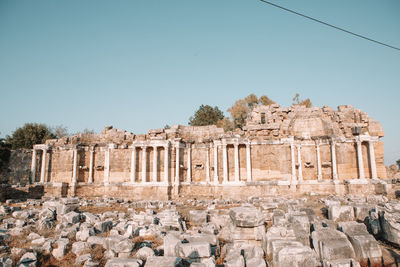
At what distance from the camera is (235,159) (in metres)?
22.4

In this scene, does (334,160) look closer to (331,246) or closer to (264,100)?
(331,246)

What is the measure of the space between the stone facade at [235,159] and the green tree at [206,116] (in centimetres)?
2184

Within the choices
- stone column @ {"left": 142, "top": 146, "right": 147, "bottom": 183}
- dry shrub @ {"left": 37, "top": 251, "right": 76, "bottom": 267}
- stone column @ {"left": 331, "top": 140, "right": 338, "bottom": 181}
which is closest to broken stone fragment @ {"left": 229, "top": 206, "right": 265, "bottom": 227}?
dry shrub @ {"left": 37, "top": 251, "right": 76, "bottom": 267}

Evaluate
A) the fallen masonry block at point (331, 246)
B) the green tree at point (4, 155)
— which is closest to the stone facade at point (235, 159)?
the green tree at point (4, 155)

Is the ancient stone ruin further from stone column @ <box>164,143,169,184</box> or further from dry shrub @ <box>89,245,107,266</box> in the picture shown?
dry shrub @ <box>89,245,107,266</box>

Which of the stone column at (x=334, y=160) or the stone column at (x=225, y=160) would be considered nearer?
the stone column at (x=334, y=160)

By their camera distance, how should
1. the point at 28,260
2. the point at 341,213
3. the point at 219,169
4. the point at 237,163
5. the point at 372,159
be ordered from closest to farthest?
the point at 28,260 < the point at 341,213 < the point at 372,159 < the point at 237,163 < the point at 219,169

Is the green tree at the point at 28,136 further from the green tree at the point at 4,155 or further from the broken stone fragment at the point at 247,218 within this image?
the broken stone fragment at the point at 247,218

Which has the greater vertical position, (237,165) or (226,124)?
(226,124)

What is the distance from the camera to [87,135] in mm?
26062

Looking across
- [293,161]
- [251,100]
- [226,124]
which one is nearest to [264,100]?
[251,100]

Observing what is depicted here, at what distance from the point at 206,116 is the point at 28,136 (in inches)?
1075

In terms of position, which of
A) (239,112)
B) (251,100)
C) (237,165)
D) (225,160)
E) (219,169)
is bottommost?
(219,169)

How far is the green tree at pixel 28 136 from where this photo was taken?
1586 inches
